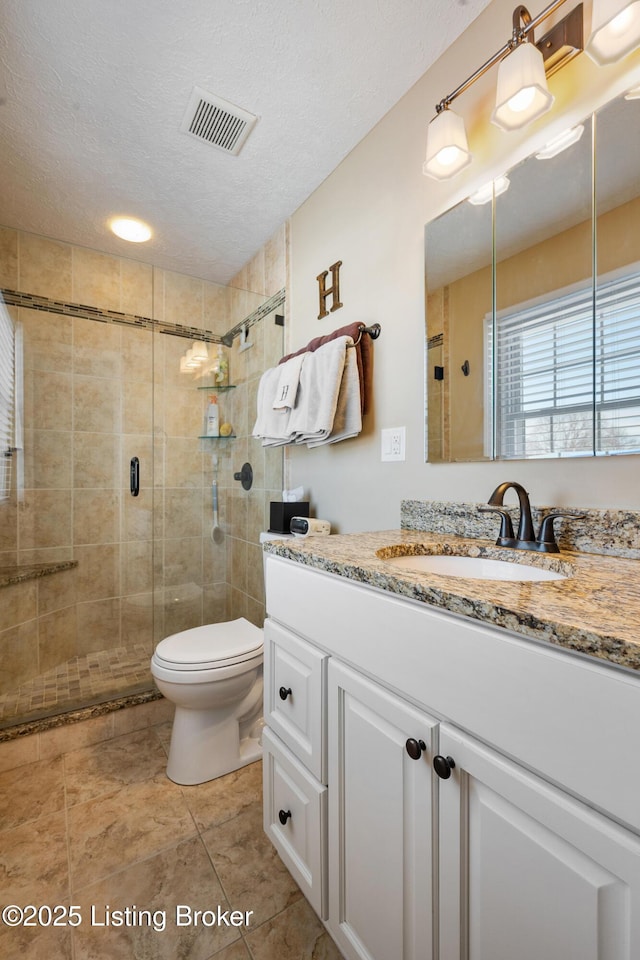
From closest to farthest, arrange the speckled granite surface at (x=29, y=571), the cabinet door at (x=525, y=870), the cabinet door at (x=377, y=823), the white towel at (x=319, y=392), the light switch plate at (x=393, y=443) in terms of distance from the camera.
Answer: the cabinet door at (x=525, y=870), the cabinet door at (x=377, y=823), the light switch plate at (x=393, y=443), the white towel at (x=319, y=392), the speckled granite surface at (x=29, y=571)

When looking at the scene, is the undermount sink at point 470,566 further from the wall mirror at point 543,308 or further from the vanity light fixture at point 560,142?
the vanity light fixture at point 560,142

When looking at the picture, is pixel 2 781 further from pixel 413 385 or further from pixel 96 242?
pixel 96 242

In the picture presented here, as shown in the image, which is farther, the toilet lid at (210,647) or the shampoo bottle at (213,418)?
the shampoo bottle at (213,418)

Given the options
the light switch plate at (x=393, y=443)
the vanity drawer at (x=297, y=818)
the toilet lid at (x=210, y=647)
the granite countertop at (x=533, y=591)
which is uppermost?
the light switch plate at (x=393, y=443)

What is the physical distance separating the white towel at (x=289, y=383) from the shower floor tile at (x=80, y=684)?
4.70 ft

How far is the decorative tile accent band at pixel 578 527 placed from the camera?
856 mm

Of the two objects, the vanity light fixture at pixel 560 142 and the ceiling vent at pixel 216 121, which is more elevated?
the ceiling vent at pixel 216 121

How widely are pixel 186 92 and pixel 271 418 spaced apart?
1133 millimetres

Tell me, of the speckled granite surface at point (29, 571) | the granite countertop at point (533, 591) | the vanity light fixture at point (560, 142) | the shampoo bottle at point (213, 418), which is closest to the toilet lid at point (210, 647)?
the granite countertop at point (533, 591)

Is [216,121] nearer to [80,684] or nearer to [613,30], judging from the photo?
[613,30]

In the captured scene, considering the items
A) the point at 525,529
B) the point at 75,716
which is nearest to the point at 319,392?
the point at 525,529

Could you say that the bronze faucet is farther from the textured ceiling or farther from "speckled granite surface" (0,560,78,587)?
"speckled granite surface" (0,560,78,587)

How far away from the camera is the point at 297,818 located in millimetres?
1008

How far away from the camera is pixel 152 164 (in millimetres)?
1701
